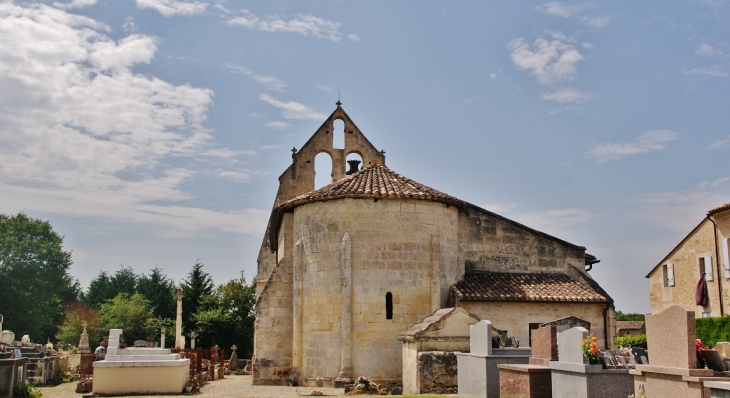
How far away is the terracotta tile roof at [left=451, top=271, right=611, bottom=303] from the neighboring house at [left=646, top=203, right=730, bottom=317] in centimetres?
949

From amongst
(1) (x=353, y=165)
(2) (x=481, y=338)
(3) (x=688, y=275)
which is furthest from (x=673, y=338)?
(3) (x=688, y=275)

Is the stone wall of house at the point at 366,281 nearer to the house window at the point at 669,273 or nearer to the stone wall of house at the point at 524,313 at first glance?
the stone wall of house at the point at 524,313

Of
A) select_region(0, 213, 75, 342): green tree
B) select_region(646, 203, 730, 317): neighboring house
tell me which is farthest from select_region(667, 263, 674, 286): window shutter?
select_region(0, 213, 75, 342): green tree

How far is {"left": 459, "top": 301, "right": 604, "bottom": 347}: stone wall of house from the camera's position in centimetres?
2222

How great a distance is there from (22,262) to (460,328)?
48516 mm

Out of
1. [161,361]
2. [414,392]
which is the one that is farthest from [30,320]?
[414,392]

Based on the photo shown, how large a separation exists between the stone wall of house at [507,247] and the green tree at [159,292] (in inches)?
1527

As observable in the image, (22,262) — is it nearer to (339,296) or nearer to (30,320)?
(30,320)

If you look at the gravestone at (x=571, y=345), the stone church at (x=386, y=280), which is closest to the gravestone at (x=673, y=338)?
the gravestone at (x=571, y=345)

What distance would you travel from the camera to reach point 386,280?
21516 millimetres

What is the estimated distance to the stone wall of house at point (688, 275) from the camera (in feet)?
102

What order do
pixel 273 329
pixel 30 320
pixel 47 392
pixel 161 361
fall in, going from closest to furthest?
1. pixel 161 361
2. pixel 47 392
3. pixel 273 329
4. pixel 30 320

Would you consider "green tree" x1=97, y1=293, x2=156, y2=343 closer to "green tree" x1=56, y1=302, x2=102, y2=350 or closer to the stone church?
"green tree" x1=56, y1=302, x2=102, y2=350

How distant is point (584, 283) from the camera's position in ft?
79.7
